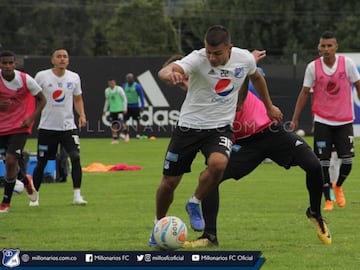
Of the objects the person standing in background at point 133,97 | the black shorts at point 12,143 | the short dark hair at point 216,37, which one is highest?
the short dark hair at point 216,37

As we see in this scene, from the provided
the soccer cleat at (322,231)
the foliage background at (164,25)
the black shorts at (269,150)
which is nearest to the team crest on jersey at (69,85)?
the black shorts at (269,150)

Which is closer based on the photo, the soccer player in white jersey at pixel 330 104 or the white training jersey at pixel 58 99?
the soccer player in white jersey at pixel 330 104

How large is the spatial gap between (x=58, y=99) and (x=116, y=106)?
19030 mm

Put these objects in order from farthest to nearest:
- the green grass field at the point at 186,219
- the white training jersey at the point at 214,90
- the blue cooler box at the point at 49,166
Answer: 1. the blue cooler box at the point at 49,166
2. the green grass field at the point at 186,219
3. the white training jersey at the point at 214,90

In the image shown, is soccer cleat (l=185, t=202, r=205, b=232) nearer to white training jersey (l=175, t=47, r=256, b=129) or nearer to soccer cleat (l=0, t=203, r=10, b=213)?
white training jersey (l=175, t=47, r=256, b=129)

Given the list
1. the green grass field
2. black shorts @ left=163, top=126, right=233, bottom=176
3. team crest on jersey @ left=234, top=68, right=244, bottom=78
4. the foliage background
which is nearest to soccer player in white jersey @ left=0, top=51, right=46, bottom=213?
the green grass field

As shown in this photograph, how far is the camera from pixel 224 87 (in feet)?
31.6

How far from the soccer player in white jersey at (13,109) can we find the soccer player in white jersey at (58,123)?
0.98m

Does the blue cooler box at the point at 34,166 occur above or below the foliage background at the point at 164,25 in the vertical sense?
above

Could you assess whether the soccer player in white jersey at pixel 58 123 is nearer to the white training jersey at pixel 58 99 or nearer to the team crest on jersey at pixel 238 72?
the white training jersey at pixel 58 99

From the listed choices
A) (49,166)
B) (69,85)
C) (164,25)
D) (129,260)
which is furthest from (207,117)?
(164,25)

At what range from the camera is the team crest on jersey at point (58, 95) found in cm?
1520

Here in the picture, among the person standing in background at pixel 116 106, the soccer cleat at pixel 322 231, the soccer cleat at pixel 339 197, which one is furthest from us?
the person standing in background at pixel 116 106

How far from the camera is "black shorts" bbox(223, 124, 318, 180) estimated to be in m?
10.2
